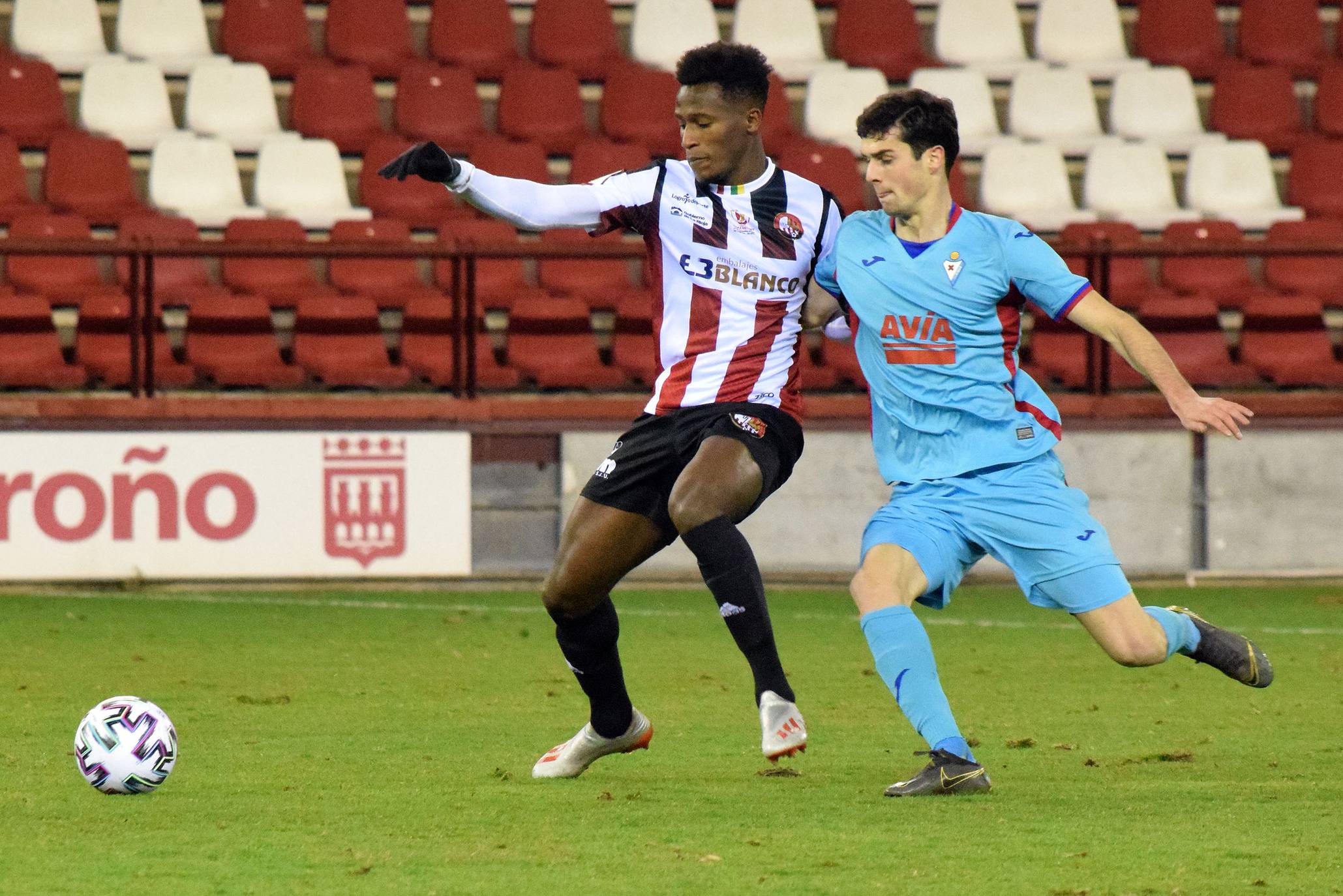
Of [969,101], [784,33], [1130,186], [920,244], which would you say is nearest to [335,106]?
[784,33]

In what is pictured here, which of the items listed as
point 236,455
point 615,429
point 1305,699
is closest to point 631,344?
point 615,429

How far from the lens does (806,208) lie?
217 inches

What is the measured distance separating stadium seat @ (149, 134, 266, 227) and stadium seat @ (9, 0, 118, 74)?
1.31m

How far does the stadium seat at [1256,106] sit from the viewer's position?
14.9 m

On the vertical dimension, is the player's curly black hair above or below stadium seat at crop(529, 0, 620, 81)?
below

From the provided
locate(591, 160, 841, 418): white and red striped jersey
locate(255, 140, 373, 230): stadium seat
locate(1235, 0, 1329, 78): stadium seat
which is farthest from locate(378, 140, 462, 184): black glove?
locate(1235, 0, 1329, 78): stadium seat

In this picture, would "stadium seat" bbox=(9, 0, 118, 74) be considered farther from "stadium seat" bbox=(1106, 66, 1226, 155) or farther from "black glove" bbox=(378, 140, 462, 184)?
"black glove" bbox=(378, 140, 462, 184)

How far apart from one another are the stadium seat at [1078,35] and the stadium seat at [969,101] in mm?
1015

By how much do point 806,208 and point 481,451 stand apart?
5.67 metres

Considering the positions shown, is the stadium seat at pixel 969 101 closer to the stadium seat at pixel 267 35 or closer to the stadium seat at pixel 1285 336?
the stadium seat at pixel 1285 336

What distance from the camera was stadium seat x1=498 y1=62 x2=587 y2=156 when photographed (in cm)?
1398

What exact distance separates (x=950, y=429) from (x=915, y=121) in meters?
0.83

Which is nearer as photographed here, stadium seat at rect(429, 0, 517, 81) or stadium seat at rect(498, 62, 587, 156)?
stadium seat at rect(498, 62, 587, 156)

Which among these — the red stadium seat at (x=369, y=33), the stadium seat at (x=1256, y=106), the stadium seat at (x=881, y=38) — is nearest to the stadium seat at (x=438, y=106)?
the red stadium seat at (x=369, y=33)
